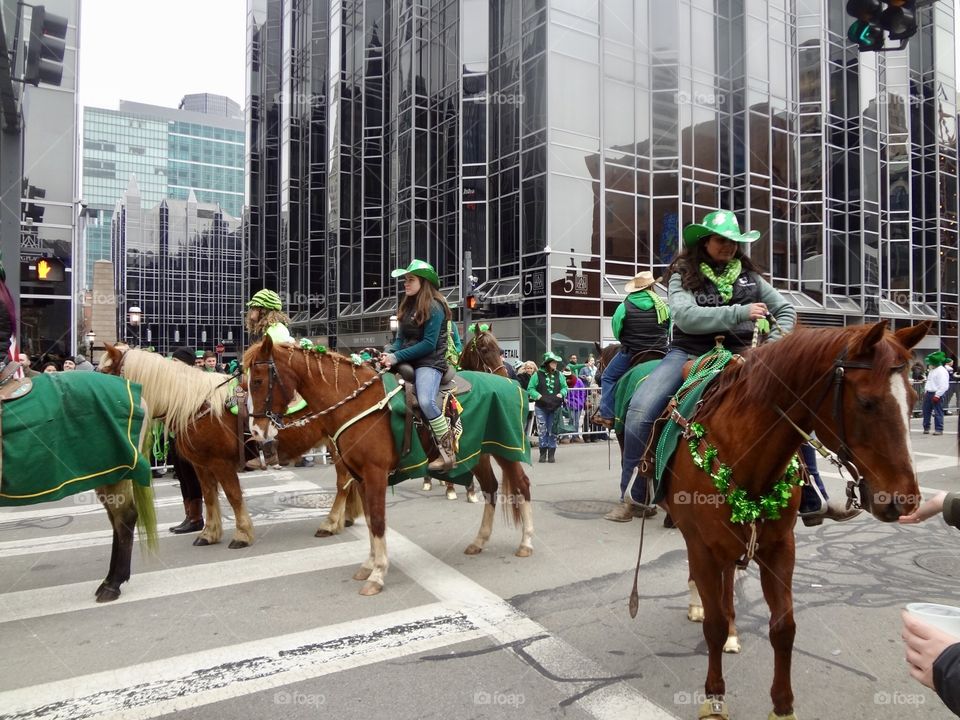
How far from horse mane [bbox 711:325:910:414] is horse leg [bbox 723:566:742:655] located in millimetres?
1033

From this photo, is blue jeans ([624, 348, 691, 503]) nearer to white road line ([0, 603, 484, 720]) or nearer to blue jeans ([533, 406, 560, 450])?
white road line ([0, 603, 484, 720])

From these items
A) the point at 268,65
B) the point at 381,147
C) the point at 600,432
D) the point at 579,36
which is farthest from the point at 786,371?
the point at 268,65

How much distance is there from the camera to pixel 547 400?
12281mm

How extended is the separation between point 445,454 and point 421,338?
1060 millimetres

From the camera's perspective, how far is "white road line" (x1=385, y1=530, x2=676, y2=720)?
Answer: 10.7 ft

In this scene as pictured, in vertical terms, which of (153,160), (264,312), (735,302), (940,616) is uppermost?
(153,160)

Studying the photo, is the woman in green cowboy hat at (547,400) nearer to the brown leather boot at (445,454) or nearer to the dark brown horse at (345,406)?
the brown leather boot at (445,454)

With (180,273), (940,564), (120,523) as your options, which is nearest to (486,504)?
(120,523)

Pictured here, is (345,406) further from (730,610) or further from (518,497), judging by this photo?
(730,610)

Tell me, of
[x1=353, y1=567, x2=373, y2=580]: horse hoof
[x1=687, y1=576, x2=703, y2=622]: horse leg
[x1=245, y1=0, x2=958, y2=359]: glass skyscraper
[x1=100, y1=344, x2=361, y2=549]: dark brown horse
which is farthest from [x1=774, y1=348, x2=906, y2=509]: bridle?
[x1=245, y1=0, x2=958, y2=359]: glass skyscraper

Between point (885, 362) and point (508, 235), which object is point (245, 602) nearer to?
point (885, 362)

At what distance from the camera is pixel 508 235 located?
24109mm

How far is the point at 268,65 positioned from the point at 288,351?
153ft

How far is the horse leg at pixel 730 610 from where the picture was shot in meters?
3.41
